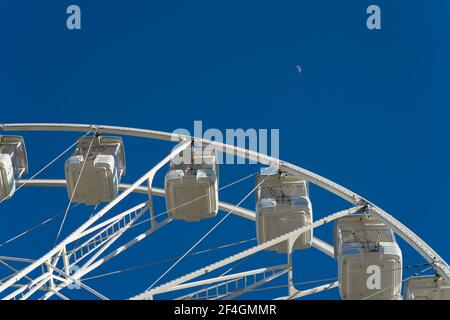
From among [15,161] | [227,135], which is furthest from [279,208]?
[15,161]

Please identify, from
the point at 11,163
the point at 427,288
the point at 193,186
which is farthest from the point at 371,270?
the point at 11,163

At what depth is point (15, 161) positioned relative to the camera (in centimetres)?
2825

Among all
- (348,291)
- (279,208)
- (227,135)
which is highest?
(227,135)

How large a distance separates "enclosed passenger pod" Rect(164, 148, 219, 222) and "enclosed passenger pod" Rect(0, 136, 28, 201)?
4304 mm

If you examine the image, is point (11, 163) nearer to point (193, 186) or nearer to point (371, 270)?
point (193, 186)

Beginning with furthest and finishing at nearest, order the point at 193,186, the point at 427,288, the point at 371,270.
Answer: the point at 193,186, the point at 371,270, the point at 427,288

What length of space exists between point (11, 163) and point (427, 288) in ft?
38.7

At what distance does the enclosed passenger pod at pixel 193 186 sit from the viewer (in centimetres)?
2644

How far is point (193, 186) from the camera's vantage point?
87.2 ft

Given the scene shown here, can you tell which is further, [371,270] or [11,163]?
[11,163]

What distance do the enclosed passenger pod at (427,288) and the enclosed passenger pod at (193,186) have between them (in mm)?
6433
